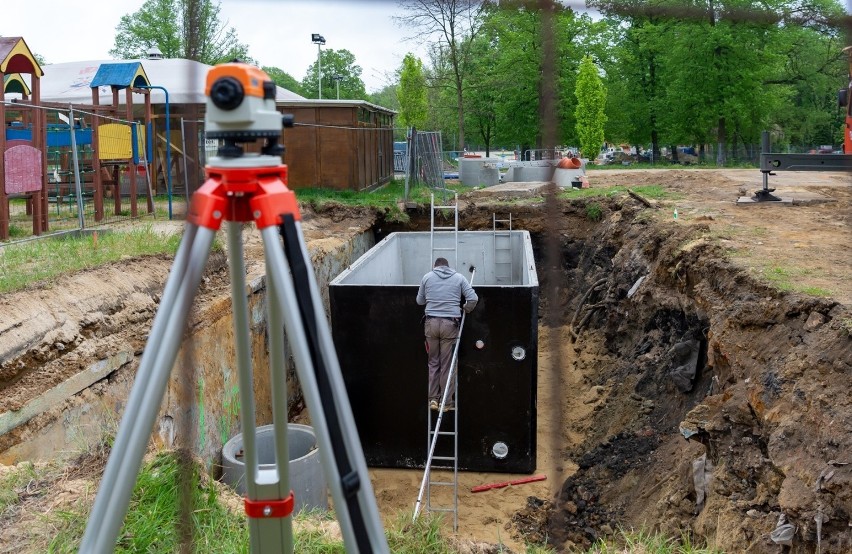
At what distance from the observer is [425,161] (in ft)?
68.3

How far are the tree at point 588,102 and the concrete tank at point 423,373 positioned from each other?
16.3 ft

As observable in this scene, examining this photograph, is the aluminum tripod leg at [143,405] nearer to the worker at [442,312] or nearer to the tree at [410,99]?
the worker at [442,312]

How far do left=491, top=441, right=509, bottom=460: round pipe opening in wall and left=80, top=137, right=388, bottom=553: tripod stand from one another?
8.87m

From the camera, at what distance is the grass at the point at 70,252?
6859 mm

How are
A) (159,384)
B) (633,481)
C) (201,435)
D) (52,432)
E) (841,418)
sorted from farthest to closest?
(633,481), (201,435), (52,432), (841,418), (159,384)

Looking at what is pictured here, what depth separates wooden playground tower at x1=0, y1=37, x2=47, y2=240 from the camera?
8.98 m

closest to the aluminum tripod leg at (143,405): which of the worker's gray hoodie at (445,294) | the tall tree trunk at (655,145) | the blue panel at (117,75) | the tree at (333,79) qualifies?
the worker's gray hoodie at (445,294)

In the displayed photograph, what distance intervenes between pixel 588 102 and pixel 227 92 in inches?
140

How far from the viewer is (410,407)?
10648 millimetres

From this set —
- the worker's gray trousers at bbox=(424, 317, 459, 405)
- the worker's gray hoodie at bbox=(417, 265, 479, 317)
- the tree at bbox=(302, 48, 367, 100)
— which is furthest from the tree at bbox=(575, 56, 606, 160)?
the tree at bbox=(302, 48, 367, 100)

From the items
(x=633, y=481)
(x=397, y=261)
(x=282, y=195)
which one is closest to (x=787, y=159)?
(x=633, y=481)

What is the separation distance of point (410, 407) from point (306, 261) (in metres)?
9.07

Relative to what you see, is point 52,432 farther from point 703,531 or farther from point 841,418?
point 841,418

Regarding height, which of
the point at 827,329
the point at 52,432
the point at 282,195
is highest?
the point at 282,195
